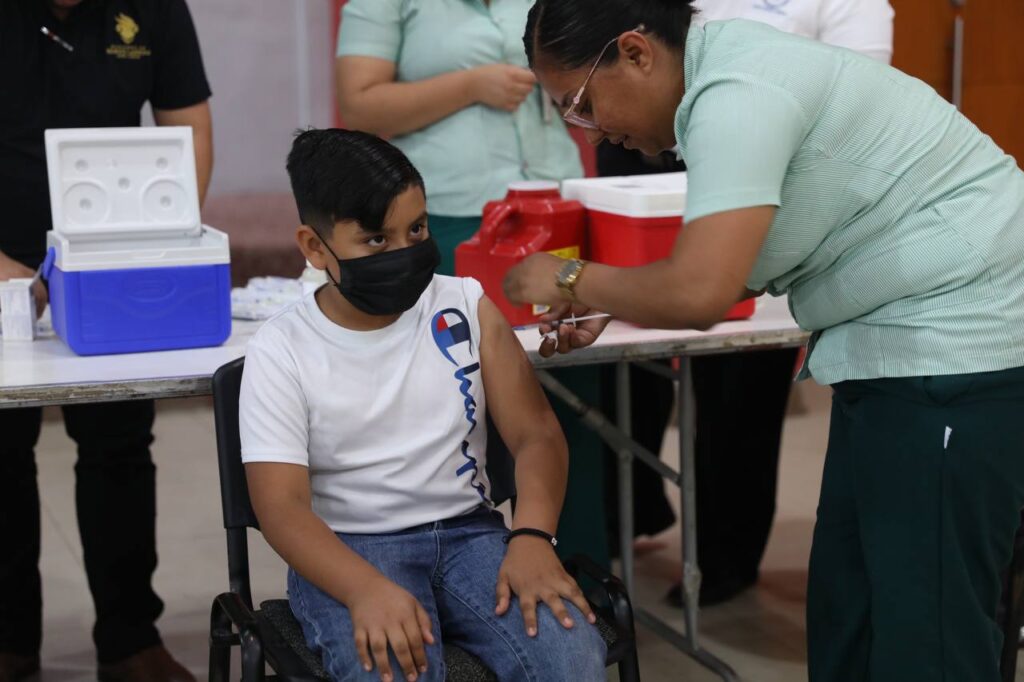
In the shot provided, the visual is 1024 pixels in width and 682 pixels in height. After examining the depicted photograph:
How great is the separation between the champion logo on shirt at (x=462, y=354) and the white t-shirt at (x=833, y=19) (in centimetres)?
113

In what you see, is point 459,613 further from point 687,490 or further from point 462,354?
point 687,490

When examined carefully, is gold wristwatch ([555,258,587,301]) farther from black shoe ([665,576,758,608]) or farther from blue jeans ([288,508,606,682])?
black shoe ([665,576,758,608])

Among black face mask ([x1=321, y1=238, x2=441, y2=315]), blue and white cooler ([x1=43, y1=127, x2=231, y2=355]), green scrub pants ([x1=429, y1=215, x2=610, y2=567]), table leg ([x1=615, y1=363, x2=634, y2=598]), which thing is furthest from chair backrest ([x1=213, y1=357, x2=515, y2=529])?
table leg ([x1=615, y1=363, x2=634, y2=598])

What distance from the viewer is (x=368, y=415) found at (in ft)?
6.47

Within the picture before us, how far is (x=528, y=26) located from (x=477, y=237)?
2.84ft

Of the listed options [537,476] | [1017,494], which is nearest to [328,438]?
[537,476]

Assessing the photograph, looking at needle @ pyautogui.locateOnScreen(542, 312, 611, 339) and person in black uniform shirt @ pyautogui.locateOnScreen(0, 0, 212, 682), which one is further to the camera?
person in black uniform shirt @ pyautogui.locateOnScreen(0, 0, 212, 682)

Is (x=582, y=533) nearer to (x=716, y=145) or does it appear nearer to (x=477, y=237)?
(x=477, y=237)

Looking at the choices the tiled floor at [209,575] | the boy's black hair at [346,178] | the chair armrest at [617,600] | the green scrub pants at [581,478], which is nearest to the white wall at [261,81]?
the tiled floor at [209,575]

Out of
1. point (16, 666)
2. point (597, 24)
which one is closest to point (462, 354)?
point (597, 24)

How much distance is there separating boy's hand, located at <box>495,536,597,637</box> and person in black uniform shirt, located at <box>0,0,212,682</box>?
117 centimetres

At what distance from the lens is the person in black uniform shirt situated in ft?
8.81

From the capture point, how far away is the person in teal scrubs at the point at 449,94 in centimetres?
283

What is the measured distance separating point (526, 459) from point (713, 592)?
1.54 metres
